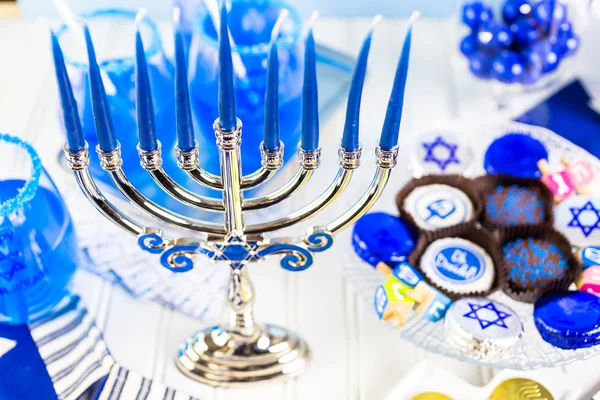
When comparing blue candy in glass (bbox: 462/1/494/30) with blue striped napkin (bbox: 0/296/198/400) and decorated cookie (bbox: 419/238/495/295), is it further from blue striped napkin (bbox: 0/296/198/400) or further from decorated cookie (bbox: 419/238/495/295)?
blue striped napkin (bbox: 0/296/198/400)

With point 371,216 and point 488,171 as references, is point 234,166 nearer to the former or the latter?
point 371,216

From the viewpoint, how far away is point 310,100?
500 mm

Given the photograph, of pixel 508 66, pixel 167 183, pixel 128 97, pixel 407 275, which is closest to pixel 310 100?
pixel 167 183

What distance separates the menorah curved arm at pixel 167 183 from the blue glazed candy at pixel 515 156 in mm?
363

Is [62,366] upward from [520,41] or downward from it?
downward

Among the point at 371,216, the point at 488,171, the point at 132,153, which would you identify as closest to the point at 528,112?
the point at 488,171

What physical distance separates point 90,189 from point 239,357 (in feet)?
0.76

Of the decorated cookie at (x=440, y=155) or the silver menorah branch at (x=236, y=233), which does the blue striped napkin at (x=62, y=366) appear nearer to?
the silver menorah branch at (x=236, y=233)

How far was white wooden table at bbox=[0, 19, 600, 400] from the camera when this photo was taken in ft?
2.32

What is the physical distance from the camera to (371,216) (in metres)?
0.75

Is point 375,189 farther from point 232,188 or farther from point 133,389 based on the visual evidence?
point 133,389

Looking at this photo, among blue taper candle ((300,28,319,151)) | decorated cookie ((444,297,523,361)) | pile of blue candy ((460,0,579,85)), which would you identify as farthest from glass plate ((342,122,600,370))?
blue taper candle ((300,28,319,151))

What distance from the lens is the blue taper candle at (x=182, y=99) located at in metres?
0.48

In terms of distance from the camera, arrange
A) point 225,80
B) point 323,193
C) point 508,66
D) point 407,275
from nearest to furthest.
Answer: point 225,80 < point 323,193 < point 407,275 < point 508,66
